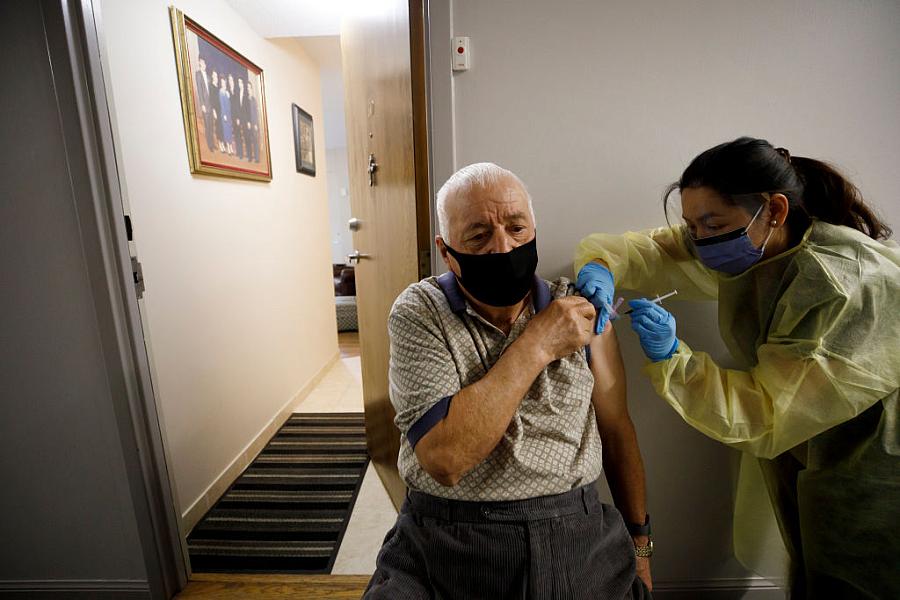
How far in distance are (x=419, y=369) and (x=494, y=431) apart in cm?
18

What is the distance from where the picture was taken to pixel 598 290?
A: 0.95 metres

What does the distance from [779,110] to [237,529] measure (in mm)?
2337

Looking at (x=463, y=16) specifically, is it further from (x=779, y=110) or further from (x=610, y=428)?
(x=610, y=428)

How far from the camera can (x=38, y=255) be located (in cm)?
123

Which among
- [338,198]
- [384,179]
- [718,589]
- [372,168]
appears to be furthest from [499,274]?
[338,198]

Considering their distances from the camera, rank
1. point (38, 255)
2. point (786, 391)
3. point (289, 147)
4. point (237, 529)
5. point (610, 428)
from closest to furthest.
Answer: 1. point (786, 391)
2. point (610, 428)
3. point (38, 255)
4. point (237, 529)
5. point (289, 147)

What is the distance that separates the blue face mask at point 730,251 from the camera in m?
0.90

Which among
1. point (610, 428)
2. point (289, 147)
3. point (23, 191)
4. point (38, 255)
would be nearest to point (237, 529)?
point (38, 255)

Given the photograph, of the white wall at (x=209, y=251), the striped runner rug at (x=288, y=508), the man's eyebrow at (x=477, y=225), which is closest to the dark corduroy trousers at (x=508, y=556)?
the man's eyebrow at (x=477, y=225)

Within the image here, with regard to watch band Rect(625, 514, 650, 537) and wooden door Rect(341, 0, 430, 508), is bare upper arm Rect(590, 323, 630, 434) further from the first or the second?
wooden door Rect(341, 0, 430, 508)

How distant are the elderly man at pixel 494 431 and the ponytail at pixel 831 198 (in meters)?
0.54

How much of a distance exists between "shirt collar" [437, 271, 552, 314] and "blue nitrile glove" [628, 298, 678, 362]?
0.20m

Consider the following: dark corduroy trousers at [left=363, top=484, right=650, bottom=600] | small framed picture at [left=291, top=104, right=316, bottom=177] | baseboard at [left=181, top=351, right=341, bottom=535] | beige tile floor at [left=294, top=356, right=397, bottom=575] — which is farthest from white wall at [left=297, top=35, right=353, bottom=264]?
dark corduroy trousers at [left=363, top=484, right=650, bottom=600]

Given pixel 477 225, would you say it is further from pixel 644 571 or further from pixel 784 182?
pixel 644 571
